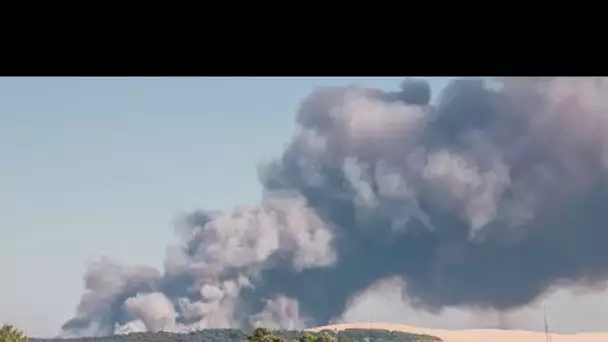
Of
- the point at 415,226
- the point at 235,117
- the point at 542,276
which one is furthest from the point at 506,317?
the point at 235,117

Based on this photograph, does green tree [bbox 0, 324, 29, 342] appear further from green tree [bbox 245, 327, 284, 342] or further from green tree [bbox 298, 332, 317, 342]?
green tree [bbox 298, 332, 317, 342]

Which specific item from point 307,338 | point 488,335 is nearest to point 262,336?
point 307,338

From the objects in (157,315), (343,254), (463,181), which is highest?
(463,181)

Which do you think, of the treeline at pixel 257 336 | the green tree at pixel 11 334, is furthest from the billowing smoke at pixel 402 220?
the green tree at pixel 11 334

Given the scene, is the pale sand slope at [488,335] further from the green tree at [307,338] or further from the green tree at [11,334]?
the green tree at [11,334]

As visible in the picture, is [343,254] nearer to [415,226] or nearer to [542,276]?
[415,226]
